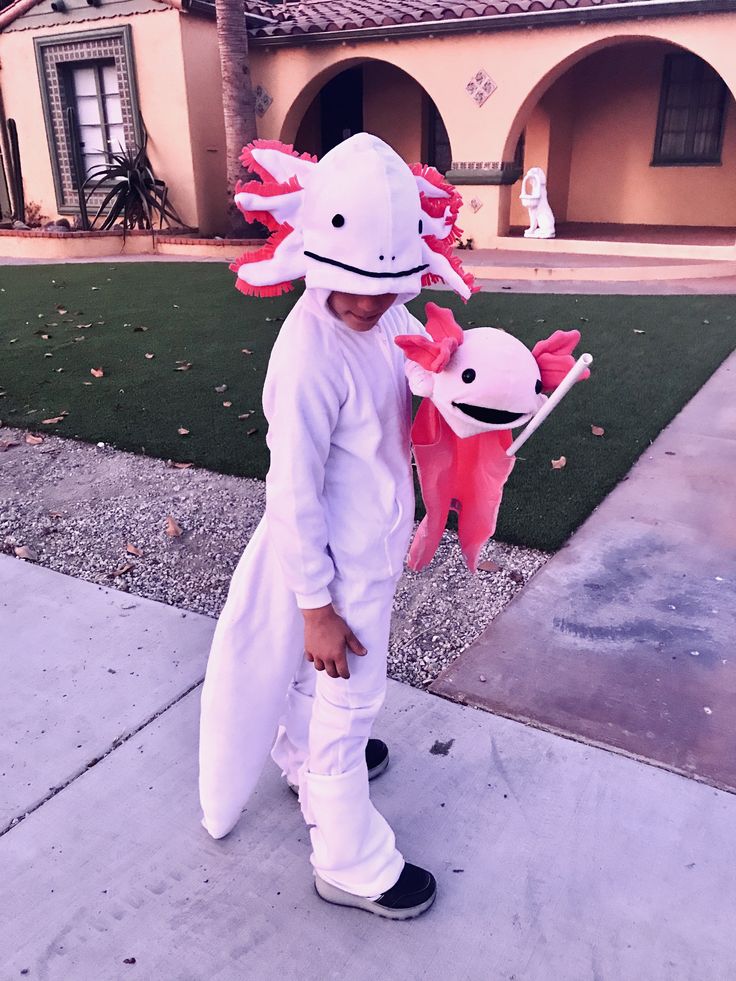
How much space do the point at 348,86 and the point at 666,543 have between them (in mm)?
13887

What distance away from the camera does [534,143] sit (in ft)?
44.5

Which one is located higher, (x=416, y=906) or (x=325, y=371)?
(x=325, y=371)

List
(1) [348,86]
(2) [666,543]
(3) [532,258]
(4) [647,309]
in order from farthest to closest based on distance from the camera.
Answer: (1) [348,86]
(3) [532,258]
(4) [647,309]
(2) [666,543]

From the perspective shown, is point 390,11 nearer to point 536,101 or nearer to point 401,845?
point 536,101

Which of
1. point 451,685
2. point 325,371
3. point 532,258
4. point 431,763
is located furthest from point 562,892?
point 532,258

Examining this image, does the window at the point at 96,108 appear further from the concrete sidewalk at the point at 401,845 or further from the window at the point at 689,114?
the concrete sidewalk at the point at 401,845

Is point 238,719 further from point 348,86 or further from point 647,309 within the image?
point 348,86

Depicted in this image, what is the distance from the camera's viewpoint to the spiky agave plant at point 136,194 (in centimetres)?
1330

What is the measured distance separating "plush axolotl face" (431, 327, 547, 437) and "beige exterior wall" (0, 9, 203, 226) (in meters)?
12.9

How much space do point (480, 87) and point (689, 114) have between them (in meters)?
3.81

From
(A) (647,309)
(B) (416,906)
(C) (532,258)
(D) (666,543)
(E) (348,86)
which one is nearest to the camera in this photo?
(B) (416,906)

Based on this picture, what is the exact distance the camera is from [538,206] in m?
11.6

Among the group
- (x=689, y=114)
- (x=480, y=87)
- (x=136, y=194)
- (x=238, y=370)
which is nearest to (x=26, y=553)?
(x=238, y=370)

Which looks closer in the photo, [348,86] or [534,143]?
[534,143]
